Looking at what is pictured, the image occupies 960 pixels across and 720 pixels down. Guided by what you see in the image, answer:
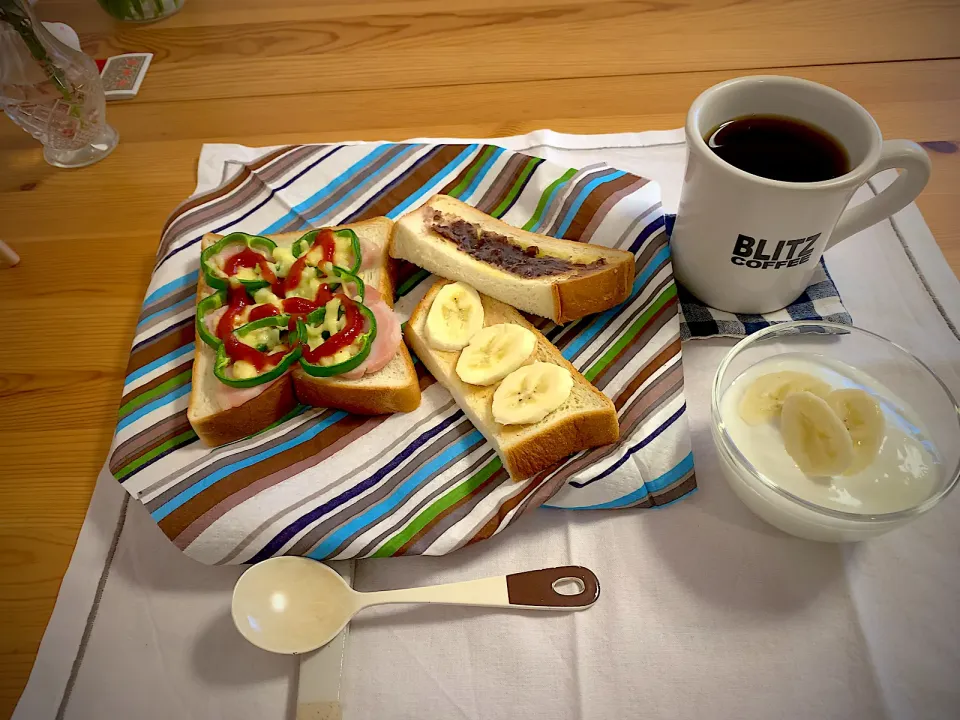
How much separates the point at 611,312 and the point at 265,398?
77cm

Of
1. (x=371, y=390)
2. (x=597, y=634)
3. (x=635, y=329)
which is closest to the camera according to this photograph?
(x=597, y=634)

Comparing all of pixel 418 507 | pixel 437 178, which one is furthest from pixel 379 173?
pixel 418 507

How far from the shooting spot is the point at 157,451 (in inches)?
51.1

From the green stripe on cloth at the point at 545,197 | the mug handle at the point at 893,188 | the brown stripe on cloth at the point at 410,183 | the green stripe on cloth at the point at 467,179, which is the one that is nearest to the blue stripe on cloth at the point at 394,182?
the brown stripe on cloth at the point at 410,183

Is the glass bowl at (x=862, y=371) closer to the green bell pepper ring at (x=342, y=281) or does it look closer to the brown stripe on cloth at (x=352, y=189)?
the green bell pepper ring at (x=342, y=281)

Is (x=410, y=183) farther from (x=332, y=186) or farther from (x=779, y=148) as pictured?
(x=779, y=148)

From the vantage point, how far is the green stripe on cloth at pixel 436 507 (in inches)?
45.5

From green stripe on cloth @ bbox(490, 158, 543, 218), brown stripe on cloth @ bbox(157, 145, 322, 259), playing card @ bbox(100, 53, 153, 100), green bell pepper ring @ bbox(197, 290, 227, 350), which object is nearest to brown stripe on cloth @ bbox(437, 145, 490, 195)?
green stripe on cloth @ bbox(490, 158, 543, 218)

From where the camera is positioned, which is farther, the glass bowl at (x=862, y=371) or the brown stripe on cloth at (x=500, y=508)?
the brown stripe on cloth at (x=500, y=508)

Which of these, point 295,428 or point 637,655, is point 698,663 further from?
point 295,428

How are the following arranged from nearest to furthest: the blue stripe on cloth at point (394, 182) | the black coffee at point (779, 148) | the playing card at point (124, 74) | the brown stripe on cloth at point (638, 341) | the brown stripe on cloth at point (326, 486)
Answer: the brown stripe on cloth at point (326, 486)
the black coffee at point (779, 148)
the brown stripe on cloth at point (638, 341)
the blue stripe on cloth at point (394, 182)
the playing card at point (124, 74)

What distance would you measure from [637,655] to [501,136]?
57.4 inches

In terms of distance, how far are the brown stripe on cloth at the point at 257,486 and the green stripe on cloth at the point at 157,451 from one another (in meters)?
0.16

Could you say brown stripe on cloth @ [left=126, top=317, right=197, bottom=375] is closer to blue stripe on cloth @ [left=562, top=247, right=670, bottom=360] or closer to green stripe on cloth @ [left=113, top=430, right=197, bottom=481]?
green stripe on cloth @ [left=113, top=430, right=197, bottom=481]
